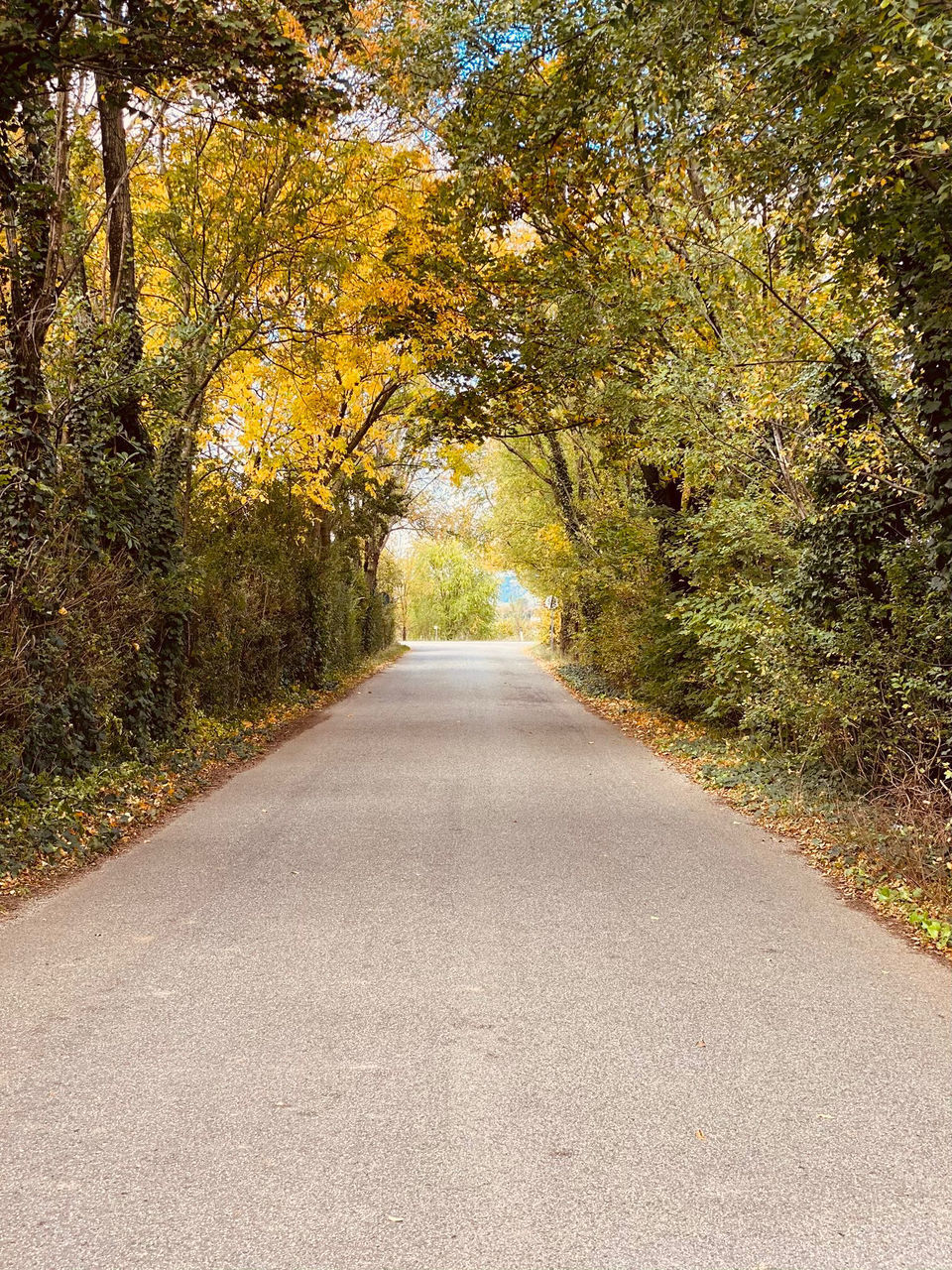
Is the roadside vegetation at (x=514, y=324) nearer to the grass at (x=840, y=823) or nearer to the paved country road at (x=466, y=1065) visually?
the grass at (x=840, y=823)

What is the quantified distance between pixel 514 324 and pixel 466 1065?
11.3 m

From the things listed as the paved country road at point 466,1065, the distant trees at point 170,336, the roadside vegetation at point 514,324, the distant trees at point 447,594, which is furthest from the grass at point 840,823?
the distant trees at point 447,594

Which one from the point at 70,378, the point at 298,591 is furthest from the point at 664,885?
the point at 298,591

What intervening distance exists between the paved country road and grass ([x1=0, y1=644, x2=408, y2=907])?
1.35 ft

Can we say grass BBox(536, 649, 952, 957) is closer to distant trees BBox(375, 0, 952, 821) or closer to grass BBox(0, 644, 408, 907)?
distant trees BBox(375, 0, 952, 821)

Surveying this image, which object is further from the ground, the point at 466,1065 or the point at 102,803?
the point at 102,803

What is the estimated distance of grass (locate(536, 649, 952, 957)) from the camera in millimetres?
5905

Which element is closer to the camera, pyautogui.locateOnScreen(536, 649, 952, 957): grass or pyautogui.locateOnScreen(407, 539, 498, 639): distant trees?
pyautogui.locateOnScreen(536, 649, 952, 957): grass

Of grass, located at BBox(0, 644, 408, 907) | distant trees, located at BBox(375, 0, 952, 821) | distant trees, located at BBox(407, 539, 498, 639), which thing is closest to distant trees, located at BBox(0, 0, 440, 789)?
grass, located at BBox(0, 644, 408, 907)

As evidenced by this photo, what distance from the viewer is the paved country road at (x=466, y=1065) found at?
2.78 meters

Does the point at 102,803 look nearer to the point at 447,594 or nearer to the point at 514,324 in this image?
the point at 514,324

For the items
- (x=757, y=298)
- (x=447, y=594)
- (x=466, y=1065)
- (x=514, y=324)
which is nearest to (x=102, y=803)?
(x=466, y=1065)

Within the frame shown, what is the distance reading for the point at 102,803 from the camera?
802 cm

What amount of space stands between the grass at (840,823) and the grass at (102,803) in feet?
17.8
